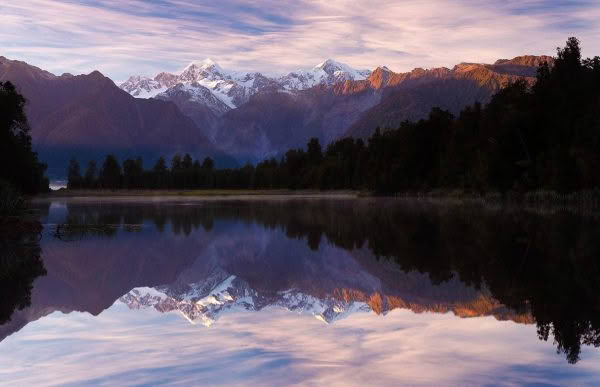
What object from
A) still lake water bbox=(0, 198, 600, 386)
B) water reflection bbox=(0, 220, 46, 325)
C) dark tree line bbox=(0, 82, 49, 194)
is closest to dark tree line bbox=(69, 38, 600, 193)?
still lake water bbox=(0, 198, 600, 386)

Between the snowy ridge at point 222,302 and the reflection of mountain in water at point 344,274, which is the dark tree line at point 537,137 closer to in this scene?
the reflection of mountain in water at point 344,274

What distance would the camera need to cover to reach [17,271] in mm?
25953

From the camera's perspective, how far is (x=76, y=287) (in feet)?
76.6

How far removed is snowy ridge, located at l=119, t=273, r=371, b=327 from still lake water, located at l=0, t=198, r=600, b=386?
0.20 feet

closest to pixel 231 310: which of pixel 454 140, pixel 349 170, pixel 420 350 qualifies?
pixel 420 350

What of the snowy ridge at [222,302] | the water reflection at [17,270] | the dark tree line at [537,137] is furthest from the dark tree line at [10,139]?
the dark tree line at [537,137]

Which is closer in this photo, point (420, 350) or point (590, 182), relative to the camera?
point (420, 350)

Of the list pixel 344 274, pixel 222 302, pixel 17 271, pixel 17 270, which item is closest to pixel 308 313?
pixel 222 302

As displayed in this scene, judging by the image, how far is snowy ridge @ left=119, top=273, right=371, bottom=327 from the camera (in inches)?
727

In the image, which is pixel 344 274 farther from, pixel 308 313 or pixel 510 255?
pixel 308 313

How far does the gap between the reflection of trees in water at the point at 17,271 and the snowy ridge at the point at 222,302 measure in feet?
8.87

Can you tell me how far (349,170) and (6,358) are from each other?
6879 inches

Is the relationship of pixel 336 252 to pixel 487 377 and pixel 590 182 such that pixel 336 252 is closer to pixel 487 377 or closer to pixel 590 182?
pixel 487 377

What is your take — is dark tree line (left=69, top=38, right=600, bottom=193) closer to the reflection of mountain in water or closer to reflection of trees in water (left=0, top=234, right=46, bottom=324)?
the reflection of mountain in water
